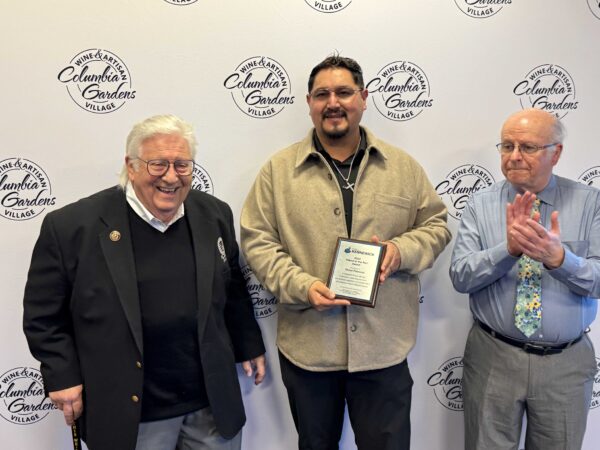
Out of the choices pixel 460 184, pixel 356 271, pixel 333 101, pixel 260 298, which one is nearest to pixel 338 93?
pixel 333 101

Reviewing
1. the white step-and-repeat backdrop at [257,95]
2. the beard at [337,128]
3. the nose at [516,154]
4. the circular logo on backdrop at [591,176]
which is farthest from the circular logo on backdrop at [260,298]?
the circular logo on backdrop at [591,176]

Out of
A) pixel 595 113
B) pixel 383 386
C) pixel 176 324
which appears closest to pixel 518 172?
pixel 595 113

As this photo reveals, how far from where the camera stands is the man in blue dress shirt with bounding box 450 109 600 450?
1.64 meters

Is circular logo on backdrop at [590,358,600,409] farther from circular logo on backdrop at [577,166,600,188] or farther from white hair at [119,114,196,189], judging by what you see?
white hair at [119,114,196,189]

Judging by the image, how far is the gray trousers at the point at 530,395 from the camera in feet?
5.48

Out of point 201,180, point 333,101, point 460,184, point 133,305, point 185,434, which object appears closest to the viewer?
point 133,305

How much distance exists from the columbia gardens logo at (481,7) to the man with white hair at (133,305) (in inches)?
52.2

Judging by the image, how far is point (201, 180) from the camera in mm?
2002

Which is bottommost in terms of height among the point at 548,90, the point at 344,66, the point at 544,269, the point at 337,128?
the point at 544,269

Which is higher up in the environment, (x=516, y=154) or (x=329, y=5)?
(x=329, y=5)

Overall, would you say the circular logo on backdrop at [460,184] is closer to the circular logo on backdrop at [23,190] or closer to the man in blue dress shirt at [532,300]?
the man in blue dress shirt at [532,300]

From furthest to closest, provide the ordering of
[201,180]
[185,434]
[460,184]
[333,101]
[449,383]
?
[449,383] < [460,184] < [201,180] < [333,101] < [185,434]

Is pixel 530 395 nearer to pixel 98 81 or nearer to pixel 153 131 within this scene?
pixel 153 131

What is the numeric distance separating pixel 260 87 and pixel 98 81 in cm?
65
